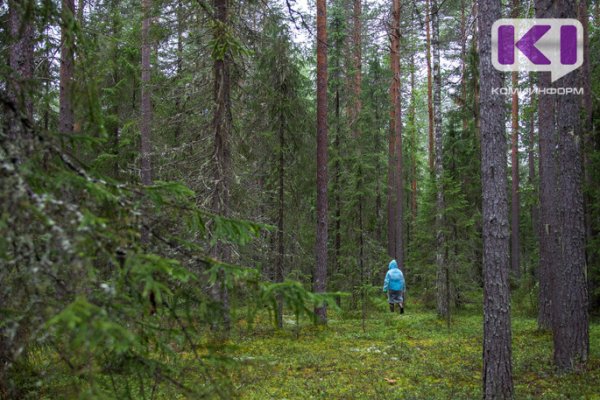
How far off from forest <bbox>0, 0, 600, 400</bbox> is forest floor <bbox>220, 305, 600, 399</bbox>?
0.24ft

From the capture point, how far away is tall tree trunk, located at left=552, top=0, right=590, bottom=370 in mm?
7781

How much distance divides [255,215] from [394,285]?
256 inches

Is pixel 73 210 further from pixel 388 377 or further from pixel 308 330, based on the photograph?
pixel 308 330

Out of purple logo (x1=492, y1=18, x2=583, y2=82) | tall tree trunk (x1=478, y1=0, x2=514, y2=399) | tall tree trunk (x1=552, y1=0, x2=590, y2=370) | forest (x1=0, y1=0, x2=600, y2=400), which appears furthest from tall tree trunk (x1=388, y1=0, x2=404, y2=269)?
tall tree trunk (x1=478, y1=0, x2=514, y2=399)

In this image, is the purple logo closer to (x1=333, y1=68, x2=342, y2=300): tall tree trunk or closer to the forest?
the forest

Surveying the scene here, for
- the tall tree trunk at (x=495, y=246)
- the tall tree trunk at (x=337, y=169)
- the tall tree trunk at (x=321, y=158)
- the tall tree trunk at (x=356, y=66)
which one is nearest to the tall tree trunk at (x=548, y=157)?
the tall tree trunk at (x=495, y=246)

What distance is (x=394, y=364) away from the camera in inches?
362

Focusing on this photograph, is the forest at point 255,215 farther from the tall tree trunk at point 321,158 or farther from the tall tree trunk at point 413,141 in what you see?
the tall tree trunk at point 413,141

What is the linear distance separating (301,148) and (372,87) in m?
9.39

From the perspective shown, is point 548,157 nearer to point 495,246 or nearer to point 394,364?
point 495,246

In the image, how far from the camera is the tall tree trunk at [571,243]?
7781mm

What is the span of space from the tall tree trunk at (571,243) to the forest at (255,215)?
30 millimetres

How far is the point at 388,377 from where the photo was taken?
8117 millimetres

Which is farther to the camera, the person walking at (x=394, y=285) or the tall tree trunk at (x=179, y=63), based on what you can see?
the person walking at (x=394, y=285)
